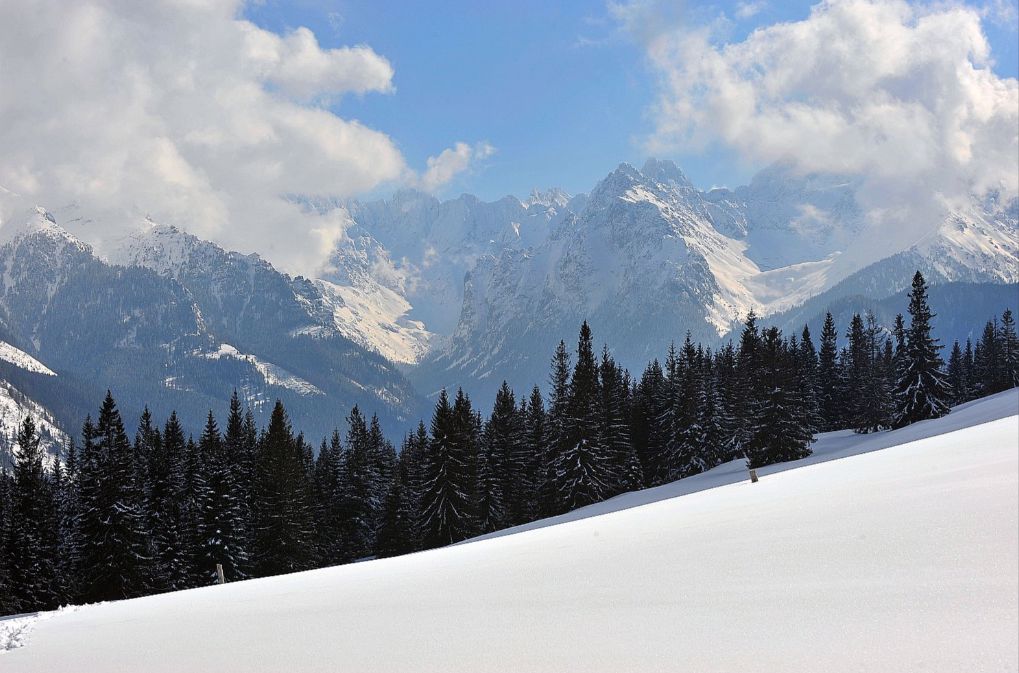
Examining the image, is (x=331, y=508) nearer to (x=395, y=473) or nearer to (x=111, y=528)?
(x=395, y=473)

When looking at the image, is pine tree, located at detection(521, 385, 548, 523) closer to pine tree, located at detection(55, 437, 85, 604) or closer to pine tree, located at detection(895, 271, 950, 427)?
pine tree, located at detection(895, 271, 950, 427)

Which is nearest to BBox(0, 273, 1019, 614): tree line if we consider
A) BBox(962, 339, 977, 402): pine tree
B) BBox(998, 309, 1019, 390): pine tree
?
BBox(998, 309, 1019, 390): pine tree

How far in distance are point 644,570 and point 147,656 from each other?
5.53 metres

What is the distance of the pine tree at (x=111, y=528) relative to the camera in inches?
1903

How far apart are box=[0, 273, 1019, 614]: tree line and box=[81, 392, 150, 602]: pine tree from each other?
92 millimetres

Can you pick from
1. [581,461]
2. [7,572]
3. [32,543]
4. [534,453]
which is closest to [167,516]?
[32,543]

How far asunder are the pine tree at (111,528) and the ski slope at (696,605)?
41.6m

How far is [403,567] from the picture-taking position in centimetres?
1344

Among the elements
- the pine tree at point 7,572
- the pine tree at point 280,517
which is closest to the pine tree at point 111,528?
the pine tree at point 7,572

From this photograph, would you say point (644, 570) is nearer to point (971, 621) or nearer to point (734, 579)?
point (734, 579)

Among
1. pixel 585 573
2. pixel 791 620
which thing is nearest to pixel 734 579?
pixel 791 620

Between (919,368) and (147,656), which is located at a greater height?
(919,368)

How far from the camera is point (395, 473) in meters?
81.5

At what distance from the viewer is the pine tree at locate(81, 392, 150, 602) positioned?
48.3m
